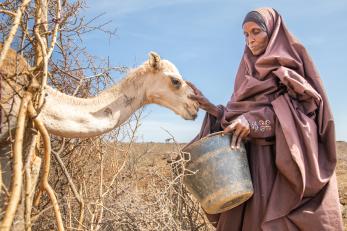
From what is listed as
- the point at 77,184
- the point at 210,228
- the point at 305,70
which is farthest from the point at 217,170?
the point at 77,184

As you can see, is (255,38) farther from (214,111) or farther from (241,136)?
(241,136)

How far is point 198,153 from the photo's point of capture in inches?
133

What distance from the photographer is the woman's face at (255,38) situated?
393cm

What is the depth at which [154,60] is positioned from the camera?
465 cm

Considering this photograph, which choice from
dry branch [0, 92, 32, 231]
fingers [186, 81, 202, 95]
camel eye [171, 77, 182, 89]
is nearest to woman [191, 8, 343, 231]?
fingers [186, 81, 202, 95]

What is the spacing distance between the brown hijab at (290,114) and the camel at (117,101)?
662mm

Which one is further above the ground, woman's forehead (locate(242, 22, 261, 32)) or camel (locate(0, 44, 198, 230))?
woman's forehead (locate(242, 22, 261, 32))

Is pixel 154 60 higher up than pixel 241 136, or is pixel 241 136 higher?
pixel 154 60

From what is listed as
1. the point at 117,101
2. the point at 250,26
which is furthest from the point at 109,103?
the point at 250,26

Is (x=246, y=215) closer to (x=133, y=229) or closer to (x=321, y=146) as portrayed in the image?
(x=321, y=146)

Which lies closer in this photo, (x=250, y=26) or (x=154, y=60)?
(x=250, y=26)

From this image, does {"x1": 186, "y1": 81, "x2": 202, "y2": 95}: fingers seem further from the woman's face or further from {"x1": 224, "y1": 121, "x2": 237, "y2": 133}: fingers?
{"x1": 224, "y1": 121, "x2": 237, "y2": 133}: fingers

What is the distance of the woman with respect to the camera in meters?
3.48

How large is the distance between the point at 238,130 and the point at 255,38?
0.89 meters
